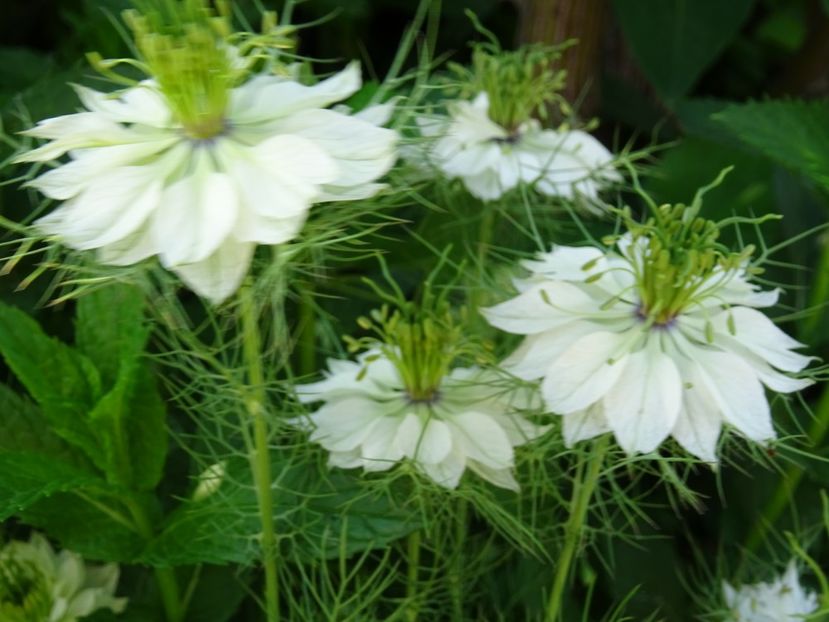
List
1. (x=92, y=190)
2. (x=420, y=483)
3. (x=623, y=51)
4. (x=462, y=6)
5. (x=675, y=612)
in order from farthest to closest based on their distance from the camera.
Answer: (x=623, y=51)
(x=462, y=6)
(x=675, y=612)
(x=420, y=483)
(x=92, y=190)

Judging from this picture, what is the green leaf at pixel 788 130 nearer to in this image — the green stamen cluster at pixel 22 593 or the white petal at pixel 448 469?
the white petal at pixel 448 469

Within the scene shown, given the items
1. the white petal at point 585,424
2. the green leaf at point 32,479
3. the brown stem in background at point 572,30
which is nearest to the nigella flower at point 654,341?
the white petal at point 585,424

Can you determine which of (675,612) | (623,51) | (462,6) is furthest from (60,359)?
(623,51)

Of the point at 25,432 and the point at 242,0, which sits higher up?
the point at 242,0

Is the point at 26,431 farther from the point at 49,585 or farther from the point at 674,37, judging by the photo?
the point at 674,37

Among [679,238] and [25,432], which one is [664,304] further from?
[25,432]

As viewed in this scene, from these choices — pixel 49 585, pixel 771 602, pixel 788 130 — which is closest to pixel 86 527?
pixel 49 585
